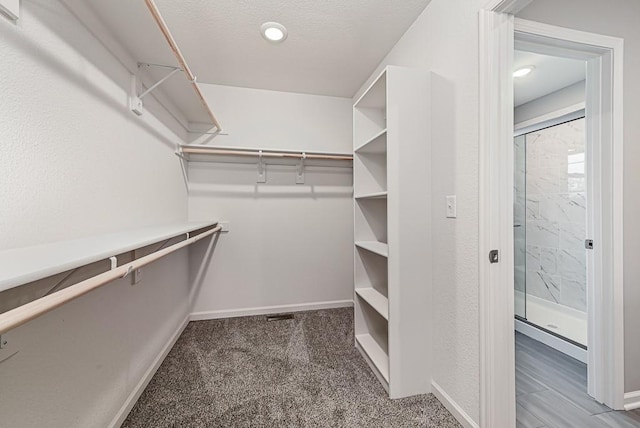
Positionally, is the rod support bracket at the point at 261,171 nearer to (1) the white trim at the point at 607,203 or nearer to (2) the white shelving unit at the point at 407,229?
(2) the white shelving unit at the point at 407,229

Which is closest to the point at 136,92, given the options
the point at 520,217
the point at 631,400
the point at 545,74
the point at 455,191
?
the point at 455,191

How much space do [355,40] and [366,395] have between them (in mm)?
2393

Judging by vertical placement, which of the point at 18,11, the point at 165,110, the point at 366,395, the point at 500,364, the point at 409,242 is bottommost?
the point at 366,395

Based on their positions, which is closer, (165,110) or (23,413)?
(23,413)

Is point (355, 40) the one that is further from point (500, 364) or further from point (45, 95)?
point (500, 364)

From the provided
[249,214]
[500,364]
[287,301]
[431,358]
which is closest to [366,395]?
[431,358]

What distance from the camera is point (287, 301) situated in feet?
8.91

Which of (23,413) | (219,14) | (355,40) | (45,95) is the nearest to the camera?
(23,413)

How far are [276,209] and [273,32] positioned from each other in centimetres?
154

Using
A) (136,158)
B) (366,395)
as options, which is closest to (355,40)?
(136,158)

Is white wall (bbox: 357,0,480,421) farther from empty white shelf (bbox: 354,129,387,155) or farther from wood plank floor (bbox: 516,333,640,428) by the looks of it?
wood plank floor (bbox: 516,333,640,428)

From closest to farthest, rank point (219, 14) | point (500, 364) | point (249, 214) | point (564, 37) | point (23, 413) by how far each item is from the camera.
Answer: point (23, 413)
point (500, 364)
point (564, 37)
point (219, 14)
point (249, 214)

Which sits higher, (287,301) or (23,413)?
(23,413)

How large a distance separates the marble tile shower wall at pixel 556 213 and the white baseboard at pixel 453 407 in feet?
6.58
